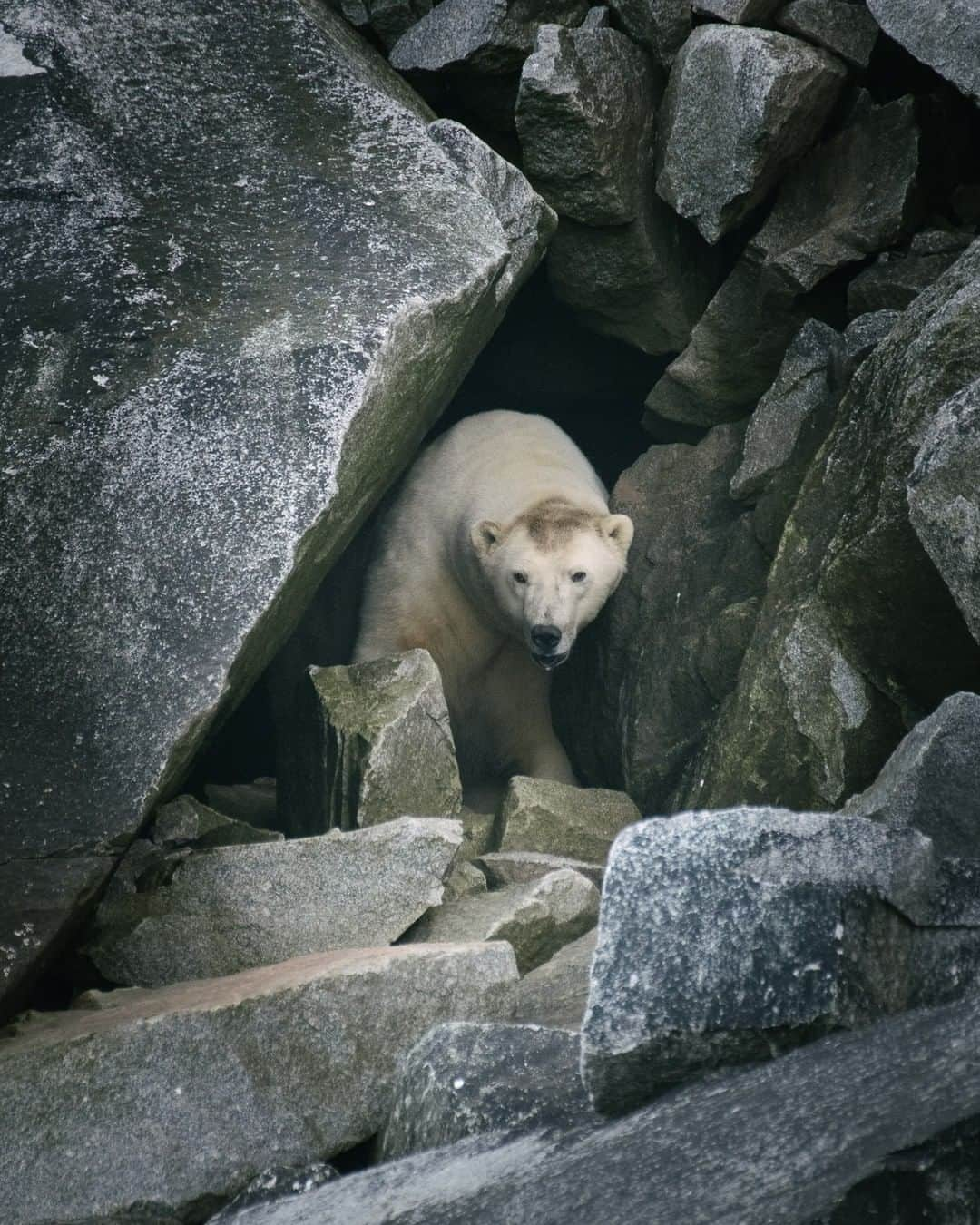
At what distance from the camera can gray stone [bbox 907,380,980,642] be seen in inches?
133

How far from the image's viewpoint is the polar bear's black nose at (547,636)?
19.1ft

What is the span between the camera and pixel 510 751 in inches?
267

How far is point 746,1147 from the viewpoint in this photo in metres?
1.93

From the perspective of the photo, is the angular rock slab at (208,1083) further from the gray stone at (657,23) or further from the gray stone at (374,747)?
the gray stone at (657,23)

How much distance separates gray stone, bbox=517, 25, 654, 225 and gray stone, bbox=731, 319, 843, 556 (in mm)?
990

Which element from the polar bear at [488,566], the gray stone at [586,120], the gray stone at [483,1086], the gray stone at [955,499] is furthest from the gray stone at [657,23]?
the gray stone at [483,1086]

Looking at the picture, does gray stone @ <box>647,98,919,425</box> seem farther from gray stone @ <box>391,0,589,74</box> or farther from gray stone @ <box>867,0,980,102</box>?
gray stone @ <box>391,0,589,74</box>

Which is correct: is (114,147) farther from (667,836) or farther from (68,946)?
(667,836)

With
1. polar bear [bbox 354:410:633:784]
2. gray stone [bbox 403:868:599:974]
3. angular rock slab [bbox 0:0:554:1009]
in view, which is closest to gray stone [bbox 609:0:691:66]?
angular rock slab [bbox 0:0:554:1009]

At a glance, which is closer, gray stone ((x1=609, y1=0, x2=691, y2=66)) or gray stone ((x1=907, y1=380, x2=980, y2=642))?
gray stone ((x1=907, y1=380, x2=980, y2=642))

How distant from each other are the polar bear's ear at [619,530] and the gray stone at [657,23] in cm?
183

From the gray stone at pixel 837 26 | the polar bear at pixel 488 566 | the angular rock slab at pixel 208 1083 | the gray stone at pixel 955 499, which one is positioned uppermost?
the gray stone at pixel 837 26

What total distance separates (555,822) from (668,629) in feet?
3.36

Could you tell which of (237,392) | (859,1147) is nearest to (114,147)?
(237,392)
